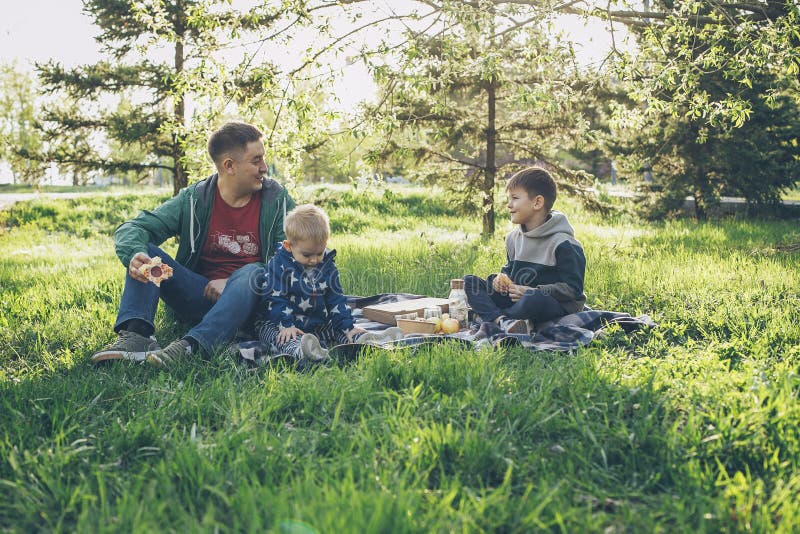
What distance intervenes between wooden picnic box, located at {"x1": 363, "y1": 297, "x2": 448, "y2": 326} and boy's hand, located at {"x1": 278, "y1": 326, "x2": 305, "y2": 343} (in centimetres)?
107

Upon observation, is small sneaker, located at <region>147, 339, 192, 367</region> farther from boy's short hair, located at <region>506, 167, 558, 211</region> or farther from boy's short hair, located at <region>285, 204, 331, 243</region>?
boy's short hair, located at <region>506, 167, 558, 211</region>

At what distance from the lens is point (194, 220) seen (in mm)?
4605

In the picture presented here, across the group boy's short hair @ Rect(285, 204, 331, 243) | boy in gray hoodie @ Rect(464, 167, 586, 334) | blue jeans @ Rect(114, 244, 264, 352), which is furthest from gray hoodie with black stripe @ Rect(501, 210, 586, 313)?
blue jeans @ Rect(114, 244, 264, 352)

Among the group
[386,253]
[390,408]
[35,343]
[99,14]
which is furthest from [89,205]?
[390,408]

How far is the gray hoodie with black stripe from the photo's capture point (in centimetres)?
466

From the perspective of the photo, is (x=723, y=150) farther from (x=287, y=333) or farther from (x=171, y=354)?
(x=171, y=354)

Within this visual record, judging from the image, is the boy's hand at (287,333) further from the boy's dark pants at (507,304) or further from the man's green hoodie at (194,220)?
the boy's dark pants at (507,304)

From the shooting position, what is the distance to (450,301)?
489 centimetres

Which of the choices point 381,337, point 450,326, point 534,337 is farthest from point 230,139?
point 534,337

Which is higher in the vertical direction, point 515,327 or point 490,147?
point 490,147

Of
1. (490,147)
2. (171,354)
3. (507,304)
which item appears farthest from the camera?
(490,147)

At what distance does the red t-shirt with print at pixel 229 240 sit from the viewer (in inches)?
Result: 186

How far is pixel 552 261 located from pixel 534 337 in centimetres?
70

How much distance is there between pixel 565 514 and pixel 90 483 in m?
1.56
